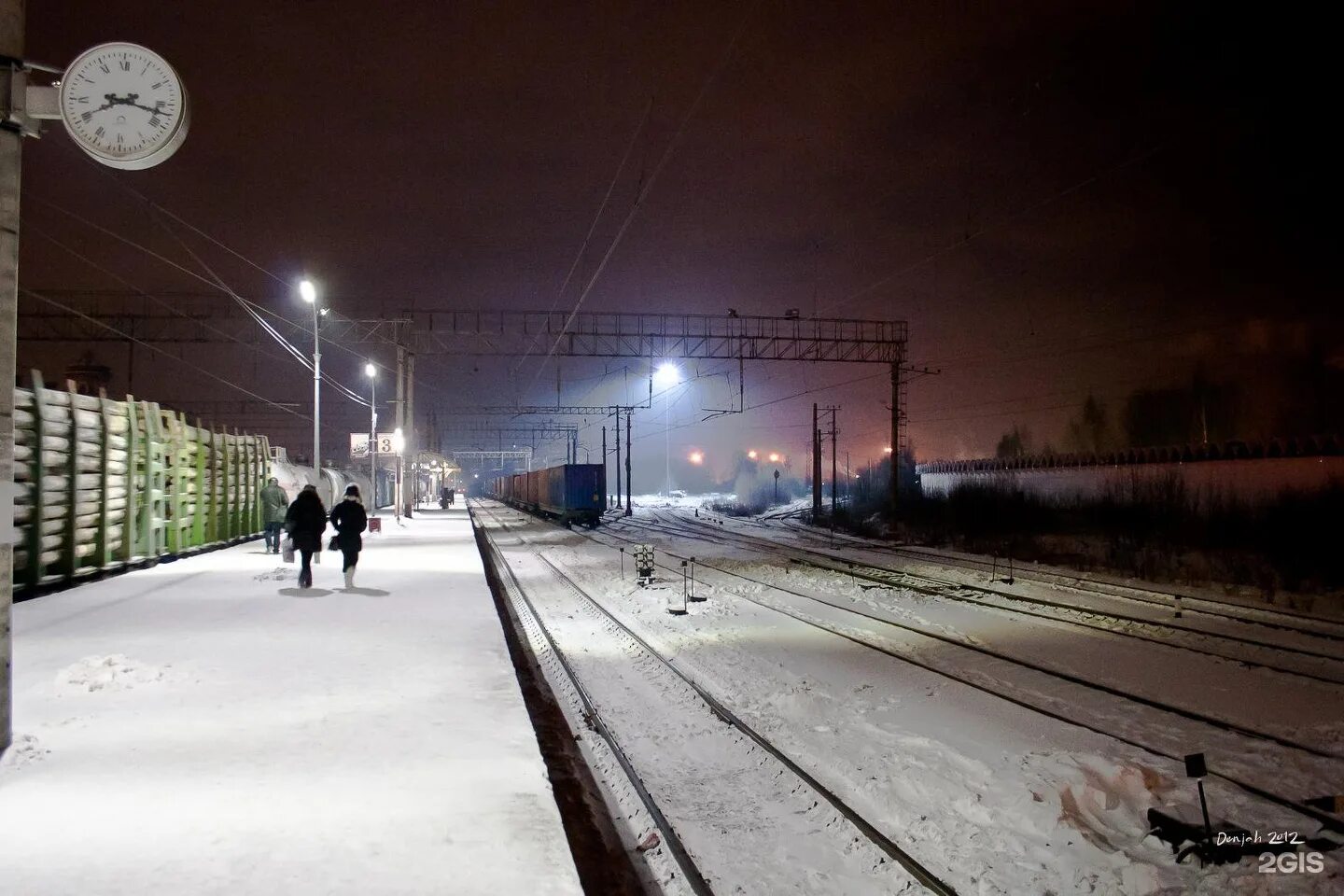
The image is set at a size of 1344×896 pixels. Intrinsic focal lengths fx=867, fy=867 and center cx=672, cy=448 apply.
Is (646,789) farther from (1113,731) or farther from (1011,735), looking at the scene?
(1113,731)

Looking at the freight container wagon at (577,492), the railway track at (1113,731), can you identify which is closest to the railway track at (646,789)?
the railway track at (1113,731)

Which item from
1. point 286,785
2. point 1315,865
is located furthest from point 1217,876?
point 286,785

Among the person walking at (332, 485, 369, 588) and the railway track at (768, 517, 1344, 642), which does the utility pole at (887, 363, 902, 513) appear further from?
the person walking at (332, 485, 369, 588)

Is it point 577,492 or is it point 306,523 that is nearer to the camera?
point 306,523

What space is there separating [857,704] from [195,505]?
731 inches

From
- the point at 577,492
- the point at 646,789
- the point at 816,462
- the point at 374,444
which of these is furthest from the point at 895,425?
the point at 646,789

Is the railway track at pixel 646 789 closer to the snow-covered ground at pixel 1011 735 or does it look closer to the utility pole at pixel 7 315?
the snow-covered ground at pixel 1011 735

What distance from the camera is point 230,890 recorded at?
373 centimetres

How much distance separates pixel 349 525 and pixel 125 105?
8971mm

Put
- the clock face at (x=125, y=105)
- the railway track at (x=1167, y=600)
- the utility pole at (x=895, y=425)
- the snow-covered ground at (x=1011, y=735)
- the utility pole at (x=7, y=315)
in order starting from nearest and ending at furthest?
the snow-covered ground at (x=1011, y=735) → the utility pole at (x=7, y=315) → the clock face at (x=125, y=105) → the railway track at (x=1167, y=600) → the utility pole at (x=895, y=425)

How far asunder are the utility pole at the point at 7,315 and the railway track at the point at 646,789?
166 inches

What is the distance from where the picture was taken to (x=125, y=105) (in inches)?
238

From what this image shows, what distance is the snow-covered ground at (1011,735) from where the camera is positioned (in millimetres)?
5176

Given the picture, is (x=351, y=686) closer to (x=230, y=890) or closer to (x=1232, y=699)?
(x=230, y=890)
